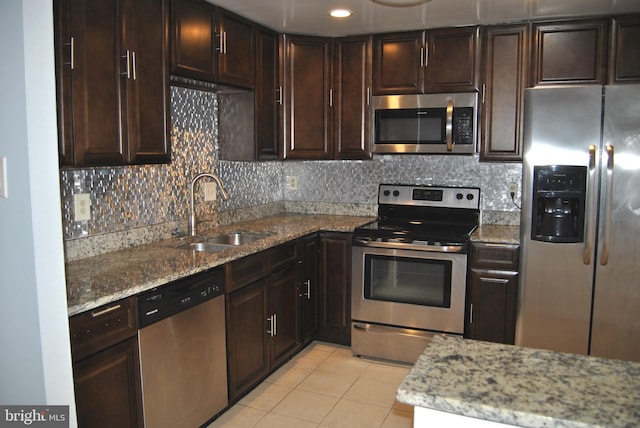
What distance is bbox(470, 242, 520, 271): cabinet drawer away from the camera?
3.16 metres

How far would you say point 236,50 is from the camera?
3.20 m

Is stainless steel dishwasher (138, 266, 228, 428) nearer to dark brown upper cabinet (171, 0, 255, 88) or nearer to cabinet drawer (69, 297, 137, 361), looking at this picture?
cabinet drawer (69, 297, 137, 361)

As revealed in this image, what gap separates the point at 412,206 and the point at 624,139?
1.55 m

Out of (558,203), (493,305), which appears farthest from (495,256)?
(558,203)

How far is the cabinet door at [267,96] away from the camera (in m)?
3.49

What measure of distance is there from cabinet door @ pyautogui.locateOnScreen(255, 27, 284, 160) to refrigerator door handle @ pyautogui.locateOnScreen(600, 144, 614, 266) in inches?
83.4

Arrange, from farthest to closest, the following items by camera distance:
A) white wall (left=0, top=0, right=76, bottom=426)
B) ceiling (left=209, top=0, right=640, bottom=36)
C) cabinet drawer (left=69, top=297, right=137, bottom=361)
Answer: ceiling (left=209, top=0, right=640, bottom=36)
cabinet drawer (left=69, top=297, right=137, bottom=361)
white wall (left=0, top=0, right=76, bottom=426)

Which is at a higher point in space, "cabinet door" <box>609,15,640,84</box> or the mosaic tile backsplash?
"cabinet door" <box>609,15,640,84</box>

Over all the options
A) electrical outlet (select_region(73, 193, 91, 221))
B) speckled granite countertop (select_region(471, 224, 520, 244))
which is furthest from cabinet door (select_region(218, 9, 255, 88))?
speckled granite countertop (select_region(471, 224, 520, 244))

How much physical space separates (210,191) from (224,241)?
0.37 metres

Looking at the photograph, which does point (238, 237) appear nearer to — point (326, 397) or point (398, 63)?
point (326, 397)

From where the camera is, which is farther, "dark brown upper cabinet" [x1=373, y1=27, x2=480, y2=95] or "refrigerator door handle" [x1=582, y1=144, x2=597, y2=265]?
"dark brown upper cabinet" [x1=373, y1=27, x2=480, y2=95]

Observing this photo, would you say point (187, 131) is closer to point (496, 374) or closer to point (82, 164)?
point (82, 164)

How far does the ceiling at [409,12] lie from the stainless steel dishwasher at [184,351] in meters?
1.65
